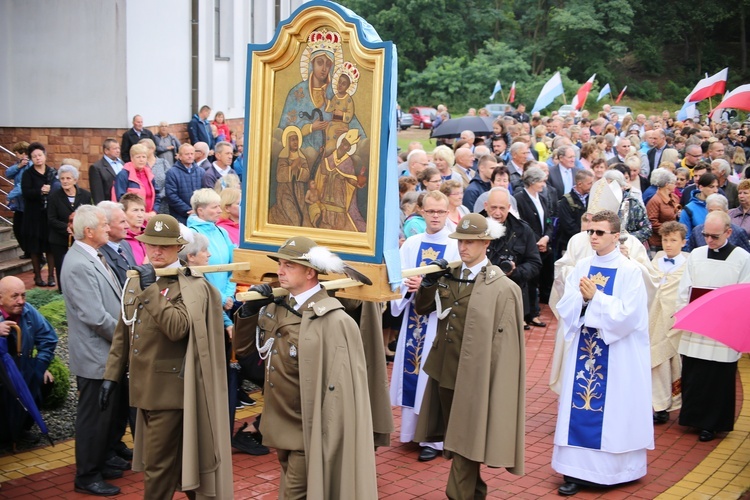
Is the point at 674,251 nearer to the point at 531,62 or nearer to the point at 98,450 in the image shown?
the point at 98,450

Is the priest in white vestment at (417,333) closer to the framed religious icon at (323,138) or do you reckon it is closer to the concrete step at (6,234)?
the framed religious icon at (323,138)

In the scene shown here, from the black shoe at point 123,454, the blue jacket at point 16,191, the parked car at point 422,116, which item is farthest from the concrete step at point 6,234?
the parked car at point 422,116

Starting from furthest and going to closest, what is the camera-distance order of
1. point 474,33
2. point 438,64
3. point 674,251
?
point 474,33
point 438,64
point 674,251

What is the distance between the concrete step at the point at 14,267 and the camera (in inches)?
539

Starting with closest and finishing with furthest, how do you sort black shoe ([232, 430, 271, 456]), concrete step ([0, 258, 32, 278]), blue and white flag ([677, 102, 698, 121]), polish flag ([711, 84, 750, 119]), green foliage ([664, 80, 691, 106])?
black shoe ([232, 430, 271, 456]) < concrete step ([0, 258, 32, 278]) < polish flag ([711, 84, 750, 119]) < blue and white flag ([677, 102, 698, 121]) < green foliage ([664, 80, 691, 106])

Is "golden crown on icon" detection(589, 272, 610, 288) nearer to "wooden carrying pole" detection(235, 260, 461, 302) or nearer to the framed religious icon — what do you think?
"wooden carrying pole" detection(235, 260, 461, 302)

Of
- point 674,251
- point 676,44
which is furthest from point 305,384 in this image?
point 676,44

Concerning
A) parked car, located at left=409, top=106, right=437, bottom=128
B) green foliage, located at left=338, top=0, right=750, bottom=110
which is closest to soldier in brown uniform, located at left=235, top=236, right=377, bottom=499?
parked car, located at left=409, top=106, right=437, bottom=128

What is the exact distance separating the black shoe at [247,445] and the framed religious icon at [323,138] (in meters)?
2.26

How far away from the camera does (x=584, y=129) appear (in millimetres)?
21094

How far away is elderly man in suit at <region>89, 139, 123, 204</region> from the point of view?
43.3ft

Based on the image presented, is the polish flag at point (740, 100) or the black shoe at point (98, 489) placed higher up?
the polish flag at point (740, 100)

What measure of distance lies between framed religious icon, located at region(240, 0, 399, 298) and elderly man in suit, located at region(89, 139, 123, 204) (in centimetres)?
720

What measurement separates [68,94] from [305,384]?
12577 mm
